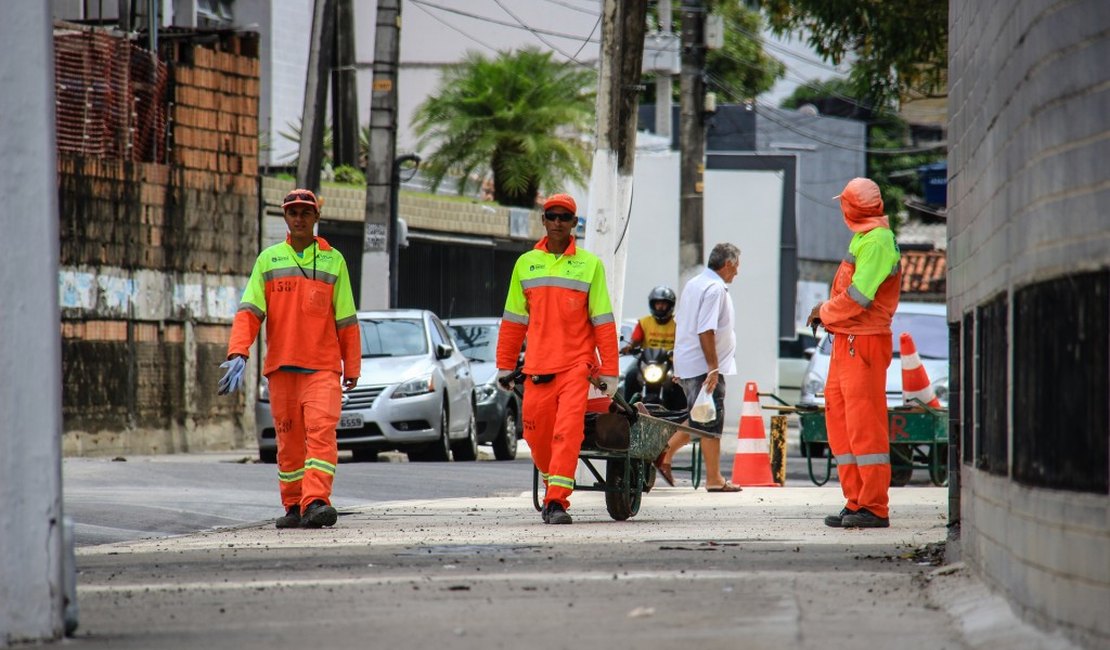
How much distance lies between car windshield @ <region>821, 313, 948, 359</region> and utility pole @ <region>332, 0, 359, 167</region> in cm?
1002

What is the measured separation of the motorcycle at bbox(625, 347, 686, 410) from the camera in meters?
17.3

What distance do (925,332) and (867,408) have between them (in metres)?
10.6

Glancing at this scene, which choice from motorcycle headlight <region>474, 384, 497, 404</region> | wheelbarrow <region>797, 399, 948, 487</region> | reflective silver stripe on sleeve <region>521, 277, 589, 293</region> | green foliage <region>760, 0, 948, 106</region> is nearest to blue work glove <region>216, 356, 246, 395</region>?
reflective silver stripe on sleeve <region>521, 277, 589, 293</region>

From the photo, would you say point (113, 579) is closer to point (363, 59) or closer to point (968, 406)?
point (968, 406)

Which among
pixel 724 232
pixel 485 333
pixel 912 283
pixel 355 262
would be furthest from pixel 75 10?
pixel 912 283

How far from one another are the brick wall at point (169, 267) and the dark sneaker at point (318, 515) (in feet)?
31.9

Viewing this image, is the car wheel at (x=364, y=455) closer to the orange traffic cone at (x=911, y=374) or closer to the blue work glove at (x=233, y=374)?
the orange traffic cone at (x=911, y=374)

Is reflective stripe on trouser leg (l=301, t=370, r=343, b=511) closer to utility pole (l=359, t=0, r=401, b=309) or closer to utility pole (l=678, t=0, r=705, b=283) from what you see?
utility pole (l=359, t=0, r=401, b=309)

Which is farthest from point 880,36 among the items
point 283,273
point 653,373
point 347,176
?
point 347,176

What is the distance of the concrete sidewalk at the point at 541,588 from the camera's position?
611cm

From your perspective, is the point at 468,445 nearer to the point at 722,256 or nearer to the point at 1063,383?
the point at 722,256

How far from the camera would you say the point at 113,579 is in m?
8.05

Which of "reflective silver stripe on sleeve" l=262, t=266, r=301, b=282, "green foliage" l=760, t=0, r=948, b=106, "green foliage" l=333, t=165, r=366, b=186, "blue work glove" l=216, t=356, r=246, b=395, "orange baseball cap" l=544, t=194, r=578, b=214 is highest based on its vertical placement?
"green foliage" l=760, t=0, r=948, b=106

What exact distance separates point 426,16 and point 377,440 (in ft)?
98.6
